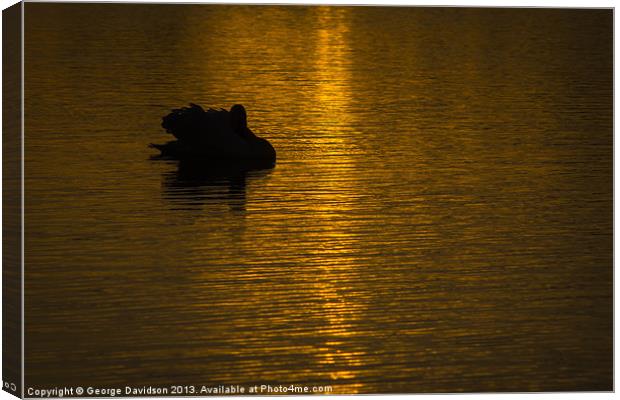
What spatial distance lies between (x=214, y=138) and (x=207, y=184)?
473 millimetres

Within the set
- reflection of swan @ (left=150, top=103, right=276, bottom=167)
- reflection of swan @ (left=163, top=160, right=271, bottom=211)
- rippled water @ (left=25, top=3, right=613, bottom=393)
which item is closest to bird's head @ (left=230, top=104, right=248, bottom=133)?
reflection of swan @ (left=150, top=103, right=276, bottom=167)

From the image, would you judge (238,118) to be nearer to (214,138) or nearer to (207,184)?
(207,184)

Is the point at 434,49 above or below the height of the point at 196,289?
above

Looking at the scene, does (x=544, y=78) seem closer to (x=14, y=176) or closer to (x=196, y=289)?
(x=196, y=289)

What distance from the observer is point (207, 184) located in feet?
30.5

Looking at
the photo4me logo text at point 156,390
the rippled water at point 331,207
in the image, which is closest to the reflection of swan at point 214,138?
the rippled water at point 331,207

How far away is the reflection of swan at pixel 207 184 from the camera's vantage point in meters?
8.62

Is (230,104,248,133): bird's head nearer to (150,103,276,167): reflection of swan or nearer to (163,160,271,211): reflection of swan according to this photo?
(150,103,276,167): reflection of swan

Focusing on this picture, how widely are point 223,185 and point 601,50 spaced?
271cm

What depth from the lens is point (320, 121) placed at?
9438 millimetres

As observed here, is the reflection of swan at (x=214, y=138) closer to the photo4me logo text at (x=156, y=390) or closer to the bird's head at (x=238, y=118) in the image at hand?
the bird's head at (x=238, y=118)

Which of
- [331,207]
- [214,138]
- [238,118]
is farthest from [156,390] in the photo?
[214,138]

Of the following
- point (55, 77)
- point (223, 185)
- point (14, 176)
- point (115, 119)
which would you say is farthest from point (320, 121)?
point (14, 176)

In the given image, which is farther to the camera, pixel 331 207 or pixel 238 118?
pixel 238 118
